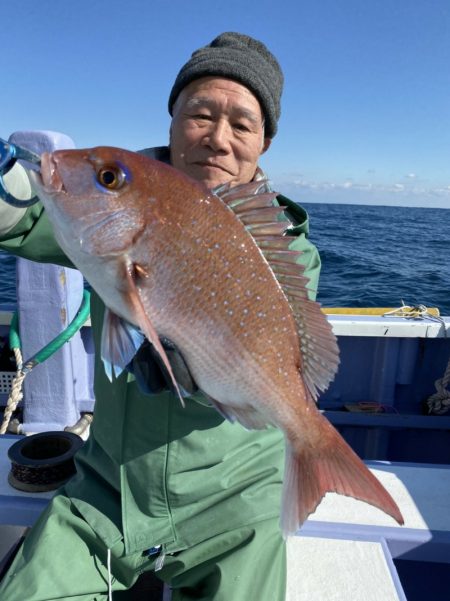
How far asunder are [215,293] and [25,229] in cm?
94

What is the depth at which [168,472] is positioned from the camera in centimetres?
181

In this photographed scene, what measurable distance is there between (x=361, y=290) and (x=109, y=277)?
1064 cm

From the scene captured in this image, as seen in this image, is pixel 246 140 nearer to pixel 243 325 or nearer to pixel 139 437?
pixel 243 325

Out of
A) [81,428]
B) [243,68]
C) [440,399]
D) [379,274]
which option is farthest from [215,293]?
[379,274]

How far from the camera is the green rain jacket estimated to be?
1.81 m

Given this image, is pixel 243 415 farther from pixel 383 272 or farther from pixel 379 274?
pixel 383 272

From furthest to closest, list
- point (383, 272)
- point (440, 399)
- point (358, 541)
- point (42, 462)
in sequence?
point (383, 272)
point (440, 399)
point (42, 462)
point (358, 541)

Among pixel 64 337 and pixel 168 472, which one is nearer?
pixel 168 472

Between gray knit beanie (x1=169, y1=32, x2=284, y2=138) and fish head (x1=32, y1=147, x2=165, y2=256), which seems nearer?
fish head (x1=32, y1=147, x2=165, y2=256)

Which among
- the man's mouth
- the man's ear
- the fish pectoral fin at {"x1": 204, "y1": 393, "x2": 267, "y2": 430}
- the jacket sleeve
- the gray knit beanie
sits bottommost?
the fish pectoral fin at {"x1": 204, "y1": 393, "x2": 267, "y2": 430}

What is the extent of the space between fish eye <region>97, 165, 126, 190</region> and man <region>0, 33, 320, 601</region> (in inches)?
21.5

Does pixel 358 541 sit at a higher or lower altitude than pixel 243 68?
lower

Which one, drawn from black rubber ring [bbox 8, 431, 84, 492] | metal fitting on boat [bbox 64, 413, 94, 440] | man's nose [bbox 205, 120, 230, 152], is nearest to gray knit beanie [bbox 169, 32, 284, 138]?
man's nose [bbox 205, 120, 230, 152]

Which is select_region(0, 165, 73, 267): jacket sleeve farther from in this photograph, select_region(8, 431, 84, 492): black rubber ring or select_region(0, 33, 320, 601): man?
select_region(8, 431, 84, 492): black rubber ring
